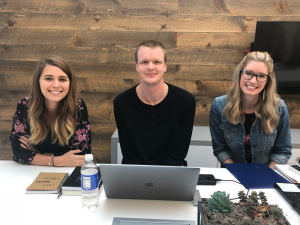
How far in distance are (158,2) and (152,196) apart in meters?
2.01

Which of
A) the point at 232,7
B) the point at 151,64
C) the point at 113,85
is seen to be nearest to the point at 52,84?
the point at 151,64

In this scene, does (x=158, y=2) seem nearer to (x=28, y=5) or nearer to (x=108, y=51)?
(x=108, y=51)

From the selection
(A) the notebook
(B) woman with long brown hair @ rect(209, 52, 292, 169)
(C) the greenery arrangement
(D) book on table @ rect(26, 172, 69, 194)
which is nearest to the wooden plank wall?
(B) woman with long brown hair @ rect(209, 52, 292, 169)

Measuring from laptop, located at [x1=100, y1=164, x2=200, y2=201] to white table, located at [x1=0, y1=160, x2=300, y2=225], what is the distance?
0.03 metres

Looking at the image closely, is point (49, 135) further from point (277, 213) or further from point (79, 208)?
point (277, 213)

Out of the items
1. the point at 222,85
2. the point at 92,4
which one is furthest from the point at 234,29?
the point at 92,4

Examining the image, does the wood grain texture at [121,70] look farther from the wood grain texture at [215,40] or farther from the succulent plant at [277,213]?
the succulent plant at [277,213]

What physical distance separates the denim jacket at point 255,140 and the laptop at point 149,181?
2.65 ft

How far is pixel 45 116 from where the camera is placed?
1574 mm

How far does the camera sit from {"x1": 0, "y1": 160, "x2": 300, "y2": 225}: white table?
0.89 m

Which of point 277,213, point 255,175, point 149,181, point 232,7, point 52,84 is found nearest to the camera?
point 277,213

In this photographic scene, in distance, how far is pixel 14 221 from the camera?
34.4 inches

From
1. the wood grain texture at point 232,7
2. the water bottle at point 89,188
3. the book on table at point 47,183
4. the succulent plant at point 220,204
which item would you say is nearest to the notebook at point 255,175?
the succulent plant at point 220,204

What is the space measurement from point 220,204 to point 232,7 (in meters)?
2.16
